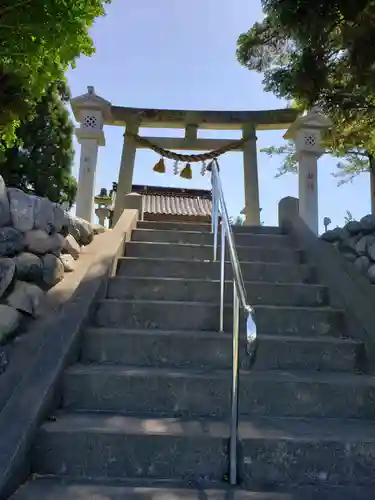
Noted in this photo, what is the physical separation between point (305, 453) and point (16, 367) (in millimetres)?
1387

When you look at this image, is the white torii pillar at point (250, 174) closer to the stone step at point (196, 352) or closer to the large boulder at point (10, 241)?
the stone step at point (196, 352)

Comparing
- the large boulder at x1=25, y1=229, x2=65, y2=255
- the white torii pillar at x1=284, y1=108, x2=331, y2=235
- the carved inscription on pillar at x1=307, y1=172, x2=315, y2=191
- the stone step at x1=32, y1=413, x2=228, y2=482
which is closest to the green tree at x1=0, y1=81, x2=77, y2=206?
the white torii pillar at x1=284, y1=108, x2=331, y2=235

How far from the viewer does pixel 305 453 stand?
182 centimetres

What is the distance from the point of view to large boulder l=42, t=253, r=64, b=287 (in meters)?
2.88

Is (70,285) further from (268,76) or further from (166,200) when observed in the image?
(166,200)

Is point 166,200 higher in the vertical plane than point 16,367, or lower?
higher

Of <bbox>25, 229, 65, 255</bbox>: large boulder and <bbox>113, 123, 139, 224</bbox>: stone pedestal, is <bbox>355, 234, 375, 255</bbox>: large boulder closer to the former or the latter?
<bbox>25, 229, 65, 255</bbox>: large boulder

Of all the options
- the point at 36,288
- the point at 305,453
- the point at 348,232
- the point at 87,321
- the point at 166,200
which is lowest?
the point at 305,453

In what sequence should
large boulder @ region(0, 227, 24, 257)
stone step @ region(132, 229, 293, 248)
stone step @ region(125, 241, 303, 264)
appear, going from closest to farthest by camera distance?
large boulder @ region(0, 227, 24, 257), stone step @ region(125, 241, 303, 264), stone step @ region(132, 229, 293, 248)

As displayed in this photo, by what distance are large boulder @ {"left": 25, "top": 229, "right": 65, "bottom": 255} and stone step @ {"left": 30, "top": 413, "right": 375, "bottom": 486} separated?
1.32 m

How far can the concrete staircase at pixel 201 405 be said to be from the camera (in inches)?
70.2

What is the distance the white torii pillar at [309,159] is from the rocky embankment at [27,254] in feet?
15.3

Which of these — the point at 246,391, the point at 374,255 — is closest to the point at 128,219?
the point at 374,255

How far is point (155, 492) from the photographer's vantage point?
5.45ft
